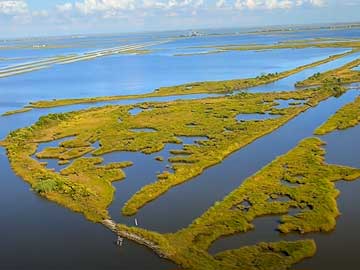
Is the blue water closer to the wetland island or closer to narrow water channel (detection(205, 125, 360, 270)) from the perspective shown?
the wetland island

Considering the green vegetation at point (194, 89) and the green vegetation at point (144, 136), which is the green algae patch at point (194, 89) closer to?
the green vegetation at point (194, 89)

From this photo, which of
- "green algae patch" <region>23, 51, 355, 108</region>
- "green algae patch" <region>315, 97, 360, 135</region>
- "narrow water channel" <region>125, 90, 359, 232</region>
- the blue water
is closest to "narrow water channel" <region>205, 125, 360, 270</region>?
"narrow water channel" <region>125, 90, 359, 232</region>

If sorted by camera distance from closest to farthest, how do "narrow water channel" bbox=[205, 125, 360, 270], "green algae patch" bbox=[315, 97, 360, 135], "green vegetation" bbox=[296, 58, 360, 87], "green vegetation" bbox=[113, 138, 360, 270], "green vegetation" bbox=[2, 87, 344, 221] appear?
"narrow water channel" bbox=[205, 125, 360, 270], "green vegetation" bbox=[113, 138, 360, 270], "green vegetation" bbox=[2, 87, 344, 221], "green algae patch" bbox=[315, 97, 360, 135], "green vegetation" bbox=[296, 58, 360, 87]

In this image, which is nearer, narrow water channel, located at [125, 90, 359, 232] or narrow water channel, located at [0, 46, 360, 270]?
narrow water channel, located at [0, 46, 360, 270]

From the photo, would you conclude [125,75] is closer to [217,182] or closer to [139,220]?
[217,182]

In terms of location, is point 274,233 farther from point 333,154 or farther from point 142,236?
point 333,154

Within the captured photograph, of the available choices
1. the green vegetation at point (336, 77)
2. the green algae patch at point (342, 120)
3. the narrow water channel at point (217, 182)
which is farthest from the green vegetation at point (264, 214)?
the green vegetation at point (336, 77)

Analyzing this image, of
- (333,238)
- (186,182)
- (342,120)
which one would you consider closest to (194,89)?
(342,120)
